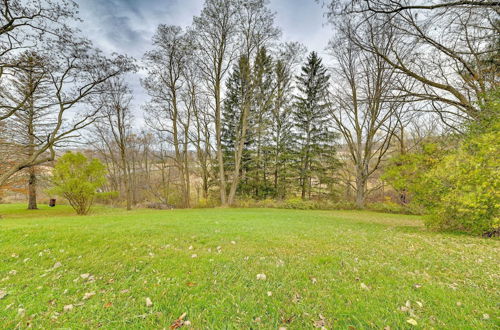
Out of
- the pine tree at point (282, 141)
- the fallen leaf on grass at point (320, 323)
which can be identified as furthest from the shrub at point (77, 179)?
the fallen leaf on grass at point (320, 323)

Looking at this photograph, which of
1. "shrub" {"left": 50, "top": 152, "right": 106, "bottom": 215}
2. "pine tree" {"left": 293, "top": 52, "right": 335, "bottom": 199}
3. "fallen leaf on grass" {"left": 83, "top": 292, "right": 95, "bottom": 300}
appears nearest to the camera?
"fallen leaf on grass" {"left": 83, "top": 292, "right": 95, "bottom": 300}

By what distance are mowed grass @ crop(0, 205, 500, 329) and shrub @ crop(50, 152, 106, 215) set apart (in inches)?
350

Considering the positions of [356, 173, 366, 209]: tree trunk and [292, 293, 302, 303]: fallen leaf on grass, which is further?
[356, 173, 366, 209]: tree trunk

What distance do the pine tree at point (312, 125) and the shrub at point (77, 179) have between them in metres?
16.0

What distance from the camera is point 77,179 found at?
12008 mm

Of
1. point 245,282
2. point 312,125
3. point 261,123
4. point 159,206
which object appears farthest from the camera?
point 312,125

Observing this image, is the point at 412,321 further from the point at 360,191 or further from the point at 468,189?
the point at 360,191

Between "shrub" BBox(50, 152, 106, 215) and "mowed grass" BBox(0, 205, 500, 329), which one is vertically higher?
"shrub" BBox(50, 152, 106, 215)

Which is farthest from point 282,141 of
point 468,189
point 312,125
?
point 468,189

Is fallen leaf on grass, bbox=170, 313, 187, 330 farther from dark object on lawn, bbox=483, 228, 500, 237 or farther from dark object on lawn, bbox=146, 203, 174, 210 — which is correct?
dark object on lawn, bbox=146, 203, 174, 210

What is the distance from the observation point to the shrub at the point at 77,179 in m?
11.7

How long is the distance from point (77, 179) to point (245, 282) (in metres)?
14.2

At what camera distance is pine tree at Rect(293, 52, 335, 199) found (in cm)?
1798

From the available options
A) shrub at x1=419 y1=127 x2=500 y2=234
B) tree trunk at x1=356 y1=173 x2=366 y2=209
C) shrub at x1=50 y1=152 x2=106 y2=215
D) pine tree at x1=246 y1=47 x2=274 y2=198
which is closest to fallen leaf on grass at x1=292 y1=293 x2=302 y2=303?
shrub at x1=419 y1=127 x2=500 y2=234
